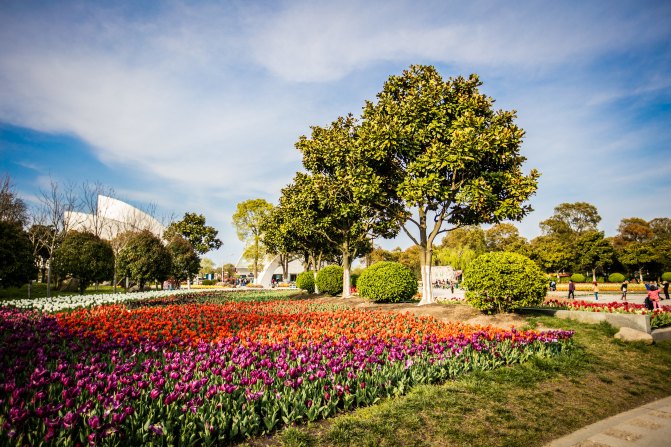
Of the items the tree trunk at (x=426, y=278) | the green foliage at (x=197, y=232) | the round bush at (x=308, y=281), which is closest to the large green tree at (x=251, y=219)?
the green foliage at (x=197, y=232)

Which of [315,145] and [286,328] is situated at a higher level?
[315,145]

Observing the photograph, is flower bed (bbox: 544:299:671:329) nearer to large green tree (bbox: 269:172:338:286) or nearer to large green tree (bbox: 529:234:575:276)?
large green tree (bbox: 269:172:338:286)

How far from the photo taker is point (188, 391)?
4.11 m

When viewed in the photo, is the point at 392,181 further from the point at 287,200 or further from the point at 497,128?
the point at 287,200

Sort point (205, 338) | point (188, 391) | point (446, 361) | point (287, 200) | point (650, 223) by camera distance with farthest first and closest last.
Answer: point (650, 223) → point (287, 200) → point (205, 338) → point (446, 361) → point (188, 391)

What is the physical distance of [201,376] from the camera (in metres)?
4.73

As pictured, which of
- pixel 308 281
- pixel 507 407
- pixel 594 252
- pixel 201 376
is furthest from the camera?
pixel 594 252

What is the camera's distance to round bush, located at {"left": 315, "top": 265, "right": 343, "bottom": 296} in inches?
979

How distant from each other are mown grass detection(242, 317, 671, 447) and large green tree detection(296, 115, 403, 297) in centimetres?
1052

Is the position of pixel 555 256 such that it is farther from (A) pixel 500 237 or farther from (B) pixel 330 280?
(B) pixel 330 280

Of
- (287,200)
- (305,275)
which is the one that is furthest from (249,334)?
(305,275)

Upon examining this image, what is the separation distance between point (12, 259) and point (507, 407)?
84.2 feet

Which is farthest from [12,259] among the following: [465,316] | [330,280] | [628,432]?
[628,432]

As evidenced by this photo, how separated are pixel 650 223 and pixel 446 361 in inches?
4015
